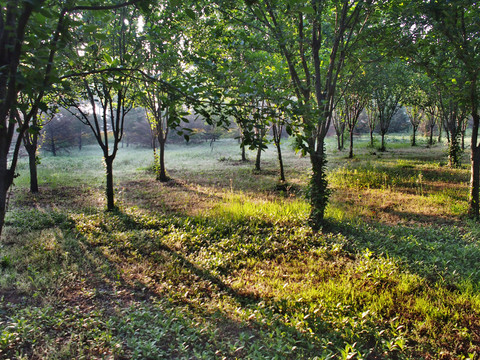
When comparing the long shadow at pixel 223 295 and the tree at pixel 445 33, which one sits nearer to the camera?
the long shadow at pixel 223 295

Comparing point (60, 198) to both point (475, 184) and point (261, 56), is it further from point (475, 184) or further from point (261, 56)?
point (475, 184)

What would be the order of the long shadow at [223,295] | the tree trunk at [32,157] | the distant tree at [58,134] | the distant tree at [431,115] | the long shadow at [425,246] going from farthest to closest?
the distant tree at [58,134]
the distant tree at [431,115]
the tree trunk at [32,157]
the long shadow at [425,246]
the long shadow at [223,295]

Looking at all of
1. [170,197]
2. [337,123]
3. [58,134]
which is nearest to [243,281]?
[170,197]

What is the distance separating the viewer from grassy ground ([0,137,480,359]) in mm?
3234

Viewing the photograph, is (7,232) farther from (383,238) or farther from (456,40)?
(456,40)

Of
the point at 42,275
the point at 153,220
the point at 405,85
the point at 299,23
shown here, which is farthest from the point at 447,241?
the point at 405,85

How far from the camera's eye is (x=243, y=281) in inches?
187

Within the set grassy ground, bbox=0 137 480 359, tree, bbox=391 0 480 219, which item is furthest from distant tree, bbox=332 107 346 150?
tree, bbox=391 0 480 219

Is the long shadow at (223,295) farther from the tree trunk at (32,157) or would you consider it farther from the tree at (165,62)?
the tree trunk at (32,157)

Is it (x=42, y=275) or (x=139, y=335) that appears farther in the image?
(x=42, y=275)

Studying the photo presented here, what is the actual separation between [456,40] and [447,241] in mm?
4443

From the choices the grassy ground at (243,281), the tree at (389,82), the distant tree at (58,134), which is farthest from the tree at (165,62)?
the distant tree at (58,134)

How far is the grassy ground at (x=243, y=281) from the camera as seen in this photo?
323cm

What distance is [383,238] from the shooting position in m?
6.11
